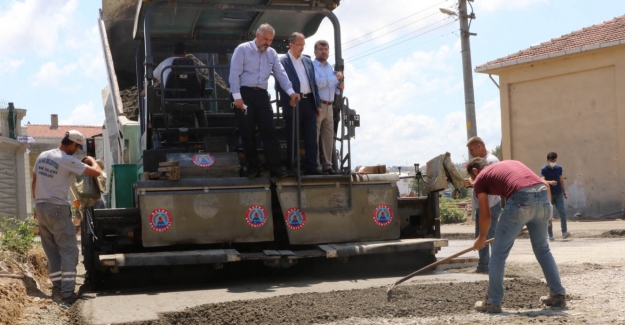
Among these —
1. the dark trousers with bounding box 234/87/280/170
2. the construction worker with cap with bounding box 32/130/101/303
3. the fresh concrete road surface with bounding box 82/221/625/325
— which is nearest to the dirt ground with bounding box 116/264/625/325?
the fresh concrete road surface with bounding box 82/221/625/325

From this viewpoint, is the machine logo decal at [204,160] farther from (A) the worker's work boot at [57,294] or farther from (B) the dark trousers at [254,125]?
(A) the worker's work boot at [57,294]

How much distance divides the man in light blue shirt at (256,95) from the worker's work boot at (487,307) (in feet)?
10.4

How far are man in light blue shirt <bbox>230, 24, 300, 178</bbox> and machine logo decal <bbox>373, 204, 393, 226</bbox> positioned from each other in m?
1.22

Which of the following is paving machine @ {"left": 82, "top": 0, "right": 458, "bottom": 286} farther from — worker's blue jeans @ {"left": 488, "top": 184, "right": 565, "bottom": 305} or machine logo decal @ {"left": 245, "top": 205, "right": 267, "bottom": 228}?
worker's blue jeans @ {"left": 488, "top": 184, "right": 565, "bottom": 305}

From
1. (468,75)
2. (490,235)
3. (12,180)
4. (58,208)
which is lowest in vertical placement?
(490,235)

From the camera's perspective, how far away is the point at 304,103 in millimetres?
9164

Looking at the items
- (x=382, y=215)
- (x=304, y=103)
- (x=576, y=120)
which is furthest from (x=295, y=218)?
(x=576, y=120)

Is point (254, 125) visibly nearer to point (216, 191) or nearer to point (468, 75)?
point (216, 191)

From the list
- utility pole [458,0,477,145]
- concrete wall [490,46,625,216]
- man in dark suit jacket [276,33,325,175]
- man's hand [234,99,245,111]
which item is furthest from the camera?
utility pole [458,0,477,145]

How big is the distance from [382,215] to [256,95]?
199 cm

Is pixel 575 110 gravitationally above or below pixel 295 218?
above

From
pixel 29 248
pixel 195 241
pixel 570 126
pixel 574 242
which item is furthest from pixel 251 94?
pixel 570 126

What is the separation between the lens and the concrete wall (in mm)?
21250

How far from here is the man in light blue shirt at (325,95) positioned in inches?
368
